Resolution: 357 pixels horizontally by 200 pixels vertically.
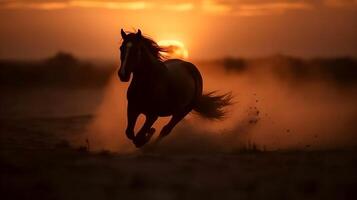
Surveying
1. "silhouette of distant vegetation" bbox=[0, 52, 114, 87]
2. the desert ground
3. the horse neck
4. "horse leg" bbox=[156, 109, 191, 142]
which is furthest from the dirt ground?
"silhouette of distant vegetation" bbox=[0, 52, 114, 87]

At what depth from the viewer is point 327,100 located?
2339 centimetres

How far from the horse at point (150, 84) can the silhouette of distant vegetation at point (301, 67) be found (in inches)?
957

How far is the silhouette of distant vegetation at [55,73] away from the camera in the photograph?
31.3 meters

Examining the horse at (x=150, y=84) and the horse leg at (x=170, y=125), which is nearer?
the horse at (x=150, y=84)

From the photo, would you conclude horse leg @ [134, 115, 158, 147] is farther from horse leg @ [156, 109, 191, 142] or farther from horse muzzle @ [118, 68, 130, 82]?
A: horse muzzle @ [118, 68, 130, 82]

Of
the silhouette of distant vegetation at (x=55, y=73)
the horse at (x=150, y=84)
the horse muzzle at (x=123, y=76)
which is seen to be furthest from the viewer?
the silhouette of distant vegetation at (x=55, y=73)

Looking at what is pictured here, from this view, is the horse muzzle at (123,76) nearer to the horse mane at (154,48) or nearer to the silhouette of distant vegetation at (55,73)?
the horse mane at (154,48)

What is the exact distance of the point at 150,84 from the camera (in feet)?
31.1

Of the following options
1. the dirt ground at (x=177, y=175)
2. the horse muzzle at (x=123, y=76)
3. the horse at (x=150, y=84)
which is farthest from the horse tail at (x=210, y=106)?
the horse muzzle at (x=123, y=76)

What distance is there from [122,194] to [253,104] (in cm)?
1424

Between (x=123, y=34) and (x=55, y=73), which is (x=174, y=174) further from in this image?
(x=55, y=73)

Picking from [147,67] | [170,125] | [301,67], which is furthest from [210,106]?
[301,67]

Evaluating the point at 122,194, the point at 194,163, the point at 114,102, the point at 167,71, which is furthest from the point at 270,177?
the point at 114,102

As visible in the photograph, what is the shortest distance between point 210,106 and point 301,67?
29.6 m
